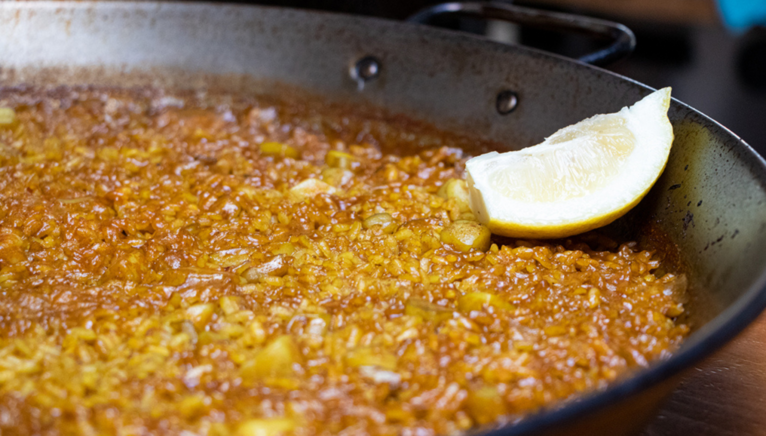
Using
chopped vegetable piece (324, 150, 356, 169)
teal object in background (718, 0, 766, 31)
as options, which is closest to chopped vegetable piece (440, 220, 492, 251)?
chopped vegetable piece (324, 150, 356, 169)

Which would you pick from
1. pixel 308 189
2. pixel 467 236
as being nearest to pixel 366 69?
pixel 308 189

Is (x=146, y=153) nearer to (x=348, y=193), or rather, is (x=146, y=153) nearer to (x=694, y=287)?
(x=348, y=193)

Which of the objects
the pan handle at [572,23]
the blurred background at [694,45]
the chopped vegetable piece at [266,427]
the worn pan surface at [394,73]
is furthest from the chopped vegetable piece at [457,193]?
the blurred background at [694,45]

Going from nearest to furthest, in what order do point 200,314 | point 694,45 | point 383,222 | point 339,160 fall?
point 200,314 < point 383,222 < point 339,160 < point 694,45

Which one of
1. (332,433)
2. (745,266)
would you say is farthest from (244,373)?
(745,266)

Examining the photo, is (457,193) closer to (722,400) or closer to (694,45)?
(722,400)

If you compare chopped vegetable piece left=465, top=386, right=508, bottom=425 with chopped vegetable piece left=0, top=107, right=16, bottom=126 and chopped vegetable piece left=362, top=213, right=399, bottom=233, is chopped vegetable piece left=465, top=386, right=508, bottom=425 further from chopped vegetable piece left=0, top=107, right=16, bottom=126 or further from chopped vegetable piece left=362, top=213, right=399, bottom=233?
chopped vegetable piece left=0, top=107, right=16, bottom=126

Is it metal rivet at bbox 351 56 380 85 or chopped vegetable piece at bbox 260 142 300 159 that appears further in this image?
metal rivet at bbox 351 56 380 85
